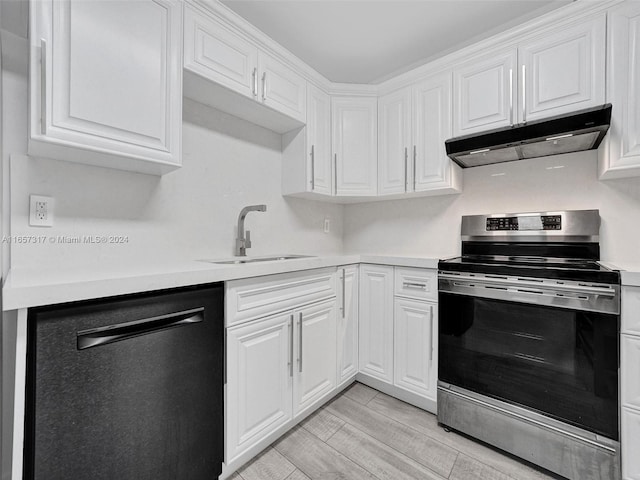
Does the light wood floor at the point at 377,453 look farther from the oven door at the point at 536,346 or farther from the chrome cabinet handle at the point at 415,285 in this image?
the chrome cabinet handle at the point at 415,285

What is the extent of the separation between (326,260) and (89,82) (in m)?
1.39

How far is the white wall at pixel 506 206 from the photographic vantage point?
1688mm

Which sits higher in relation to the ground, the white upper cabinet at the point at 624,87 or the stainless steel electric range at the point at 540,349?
the white upper cabinet at the point at 624,87

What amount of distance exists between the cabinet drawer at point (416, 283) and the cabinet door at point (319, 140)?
0.89m

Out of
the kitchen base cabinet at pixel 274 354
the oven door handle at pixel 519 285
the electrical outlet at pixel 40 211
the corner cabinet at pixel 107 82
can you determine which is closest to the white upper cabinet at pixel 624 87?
the oven door handle at pixel 519 285

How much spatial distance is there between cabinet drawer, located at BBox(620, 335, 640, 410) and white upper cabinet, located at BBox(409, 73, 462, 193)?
1218mm

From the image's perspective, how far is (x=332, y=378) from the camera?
6.31 feet

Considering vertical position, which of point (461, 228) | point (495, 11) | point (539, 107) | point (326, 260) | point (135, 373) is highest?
point (495, 11)

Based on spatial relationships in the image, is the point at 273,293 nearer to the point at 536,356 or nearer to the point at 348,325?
the point at 348,325

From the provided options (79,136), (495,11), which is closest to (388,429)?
(79,136)

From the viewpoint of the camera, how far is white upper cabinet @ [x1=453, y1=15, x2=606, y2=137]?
1.53 meters

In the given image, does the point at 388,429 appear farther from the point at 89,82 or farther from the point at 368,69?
the point at 368,69

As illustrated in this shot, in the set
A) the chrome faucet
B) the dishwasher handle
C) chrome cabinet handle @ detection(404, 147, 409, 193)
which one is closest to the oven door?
chrome cabinet handle @ detection(404, 147, 409, 193)

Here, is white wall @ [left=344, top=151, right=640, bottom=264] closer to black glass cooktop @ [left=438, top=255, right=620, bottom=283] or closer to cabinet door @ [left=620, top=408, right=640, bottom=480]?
black glass cooktop @ [left=438, top=255, right=620, bottom=283]
